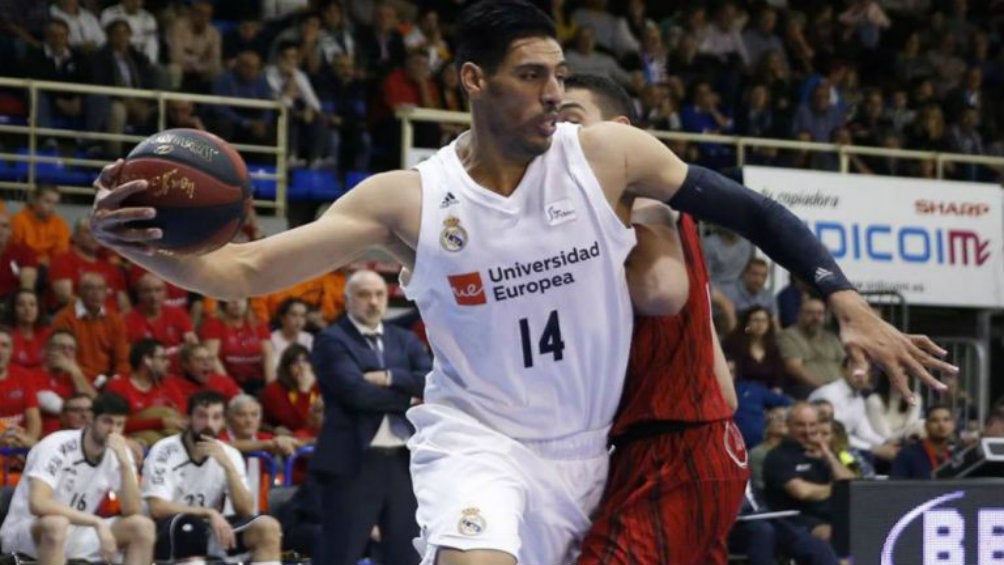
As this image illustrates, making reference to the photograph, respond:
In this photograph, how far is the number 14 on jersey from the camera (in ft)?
14.6

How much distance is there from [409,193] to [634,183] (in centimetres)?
58

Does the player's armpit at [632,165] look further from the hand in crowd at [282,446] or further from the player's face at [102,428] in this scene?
the hand in crowd at [282,446]

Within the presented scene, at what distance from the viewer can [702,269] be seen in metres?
4.76

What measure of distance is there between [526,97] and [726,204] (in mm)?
587

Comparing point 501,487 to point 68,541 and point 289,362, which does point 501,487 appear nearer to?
point 68,541

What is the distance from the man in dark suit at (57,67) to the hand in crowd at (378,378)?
5.60m

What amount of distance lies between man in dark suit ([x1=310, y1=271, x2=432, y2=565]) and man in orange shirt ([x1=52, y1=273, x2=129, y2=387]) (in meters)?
2.65

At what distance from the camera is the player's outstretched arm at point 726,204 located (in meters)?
4.28

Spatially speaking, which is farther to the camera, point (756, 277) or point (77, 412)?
point (756, 277)

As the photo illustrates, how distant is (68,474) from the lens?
9891 millimetres

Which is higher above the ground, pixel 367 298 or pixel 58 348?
pixel 367 298

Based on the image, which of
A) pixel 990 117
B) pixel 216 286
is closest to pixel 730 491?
pixel 216 286

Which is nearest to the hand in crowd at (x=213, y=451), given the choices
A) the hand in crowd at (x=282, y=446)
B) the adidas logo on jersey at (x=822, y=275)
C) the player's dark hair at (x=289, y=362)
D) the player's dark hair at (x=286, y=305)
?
the hand in crowd at (x=282, y=446)

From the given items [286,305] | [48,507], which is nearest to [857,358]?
[48,507]
